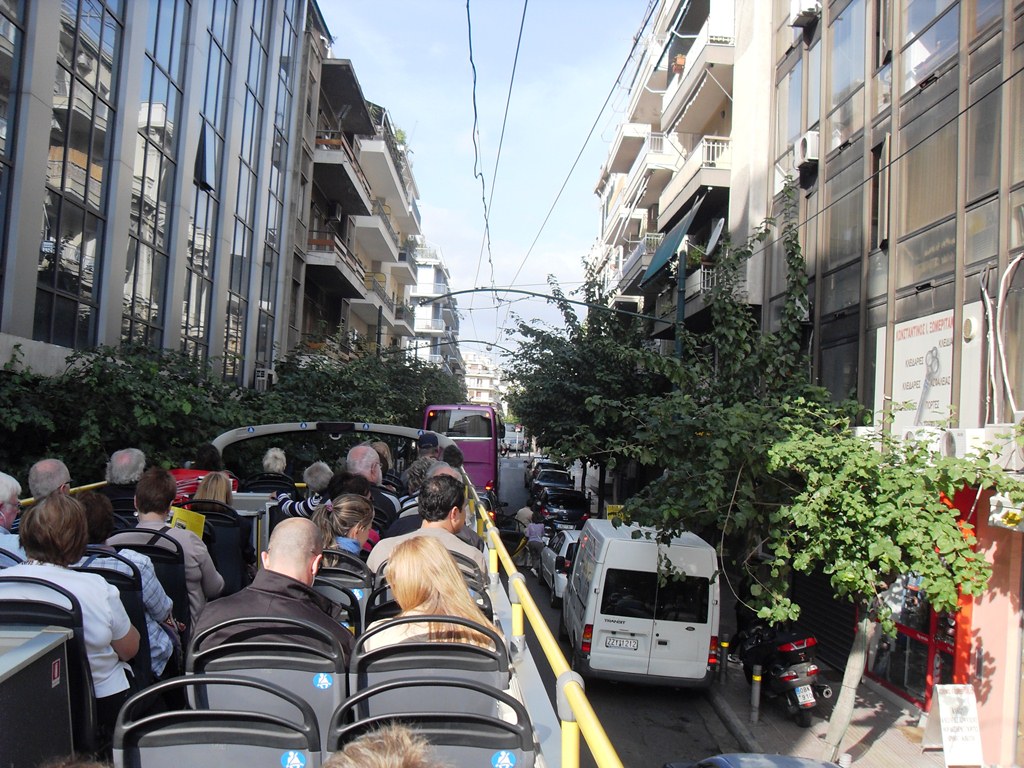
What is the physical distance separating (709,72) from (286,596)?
21289mm

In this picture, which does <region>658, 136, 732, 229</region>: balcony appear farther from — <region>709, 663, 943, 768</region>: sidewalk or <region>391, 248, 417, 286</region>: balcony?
<region>391, 248, 417, 286</region>: balcony

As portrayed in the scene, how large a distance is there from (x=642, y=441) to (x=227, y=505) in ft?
14.9

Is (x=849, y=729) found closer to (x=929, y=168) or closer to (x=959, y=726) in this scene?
(x=959, y=726)

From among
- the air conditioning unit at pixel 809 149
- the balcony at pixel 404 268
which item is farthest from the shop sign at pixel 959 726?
the balcony at pixel 404 268

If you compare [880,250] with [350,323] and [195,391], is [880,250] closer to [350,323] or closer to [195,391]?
[195,391]

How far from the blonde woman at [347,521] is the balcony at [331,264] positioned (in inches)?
1049

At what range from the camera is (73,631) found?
125 inches

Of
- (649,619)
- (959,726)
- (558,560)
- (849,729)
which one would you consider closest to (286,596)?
(959,726)

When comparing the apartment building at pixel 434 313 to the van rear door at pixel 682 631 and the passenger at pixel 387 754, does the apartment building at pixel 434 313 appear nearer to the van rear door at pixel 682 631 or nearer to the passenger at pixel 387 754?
the van rear door at pixel 682 631

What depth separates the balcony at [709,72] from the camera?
21750 millimetres

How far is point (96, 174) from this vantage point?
14.7 m

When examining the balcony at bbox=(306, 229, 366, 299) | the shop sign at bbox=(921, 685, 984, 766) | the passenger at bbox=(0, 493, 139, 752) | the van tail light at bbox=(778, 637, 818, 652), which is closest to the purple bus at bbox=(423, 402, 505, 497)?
the balcony at bbox=(306, 229, 366, 299)

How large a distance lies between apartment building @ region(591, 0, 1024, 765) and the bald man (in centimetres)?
621

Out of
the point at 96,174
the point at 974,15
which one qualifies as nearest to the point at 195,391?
the point at 96,174
